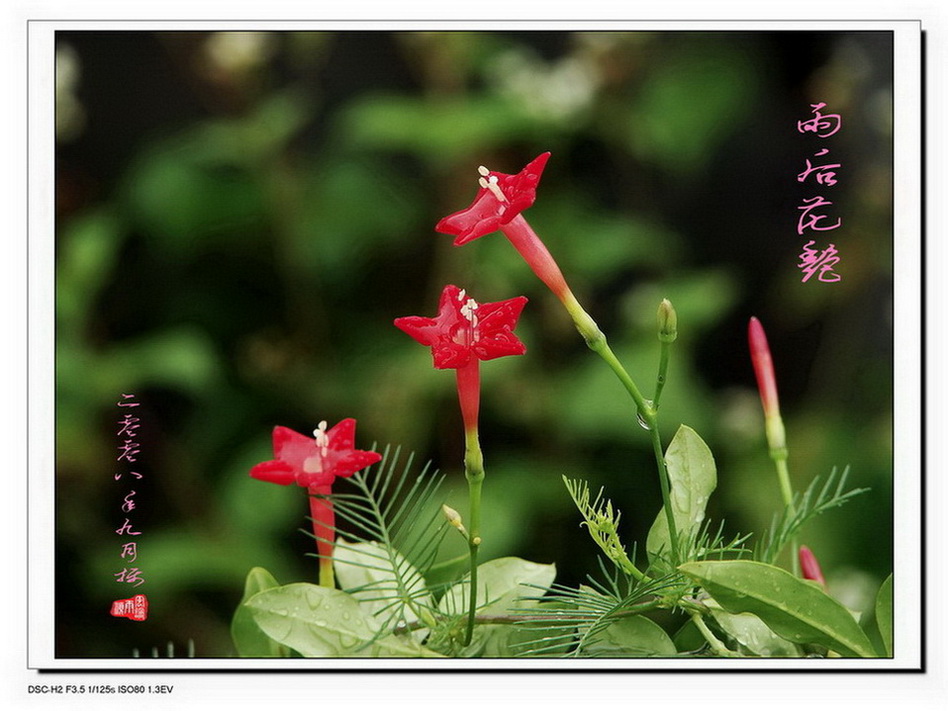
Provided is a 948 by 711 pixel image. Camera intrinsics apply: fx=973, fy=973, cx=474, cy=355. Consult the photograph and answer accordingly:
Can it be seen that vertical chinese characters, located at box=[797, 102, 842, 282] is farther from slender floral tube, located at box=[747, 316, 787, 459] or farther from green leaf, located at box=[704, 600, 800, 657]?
green leaf, located at box=[704, 600, 800, 657]

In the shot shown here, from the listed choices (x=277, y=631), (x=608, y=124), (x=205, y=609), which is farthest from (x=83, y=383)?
(x=608, y=124)

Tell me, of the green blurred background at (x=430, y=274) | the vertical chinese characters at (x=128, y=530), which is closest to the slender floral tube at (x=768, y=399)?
the green blurred background at (x=430, y=274)

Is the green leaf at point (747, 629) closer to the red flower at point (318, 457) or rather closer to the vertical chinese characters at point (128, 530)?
the red flower at point (318, 457)

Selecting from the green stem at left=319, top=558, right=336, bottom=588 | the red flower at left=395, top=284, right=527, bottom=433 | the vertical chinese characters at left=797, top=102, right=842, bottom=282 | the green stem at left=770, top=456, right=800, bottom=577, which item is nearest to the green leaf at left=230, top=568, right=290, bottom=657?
the green stem at left=319, top=558, right=336, bottom=588

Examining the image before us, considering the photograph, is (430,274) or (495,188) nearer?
(495,188)

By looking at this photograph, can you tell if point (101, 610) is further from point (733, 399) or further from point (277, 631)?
point (733, 399)

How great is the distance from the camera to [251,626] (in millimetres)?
486

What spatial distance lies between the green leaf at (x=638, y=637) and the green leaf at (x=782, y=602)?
4 cm

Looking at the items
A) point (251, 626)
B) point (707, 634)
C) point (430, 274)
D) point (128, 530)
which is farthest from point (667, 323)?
point (430, 274)

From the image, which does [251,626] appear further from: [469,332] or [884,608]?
[884,608]

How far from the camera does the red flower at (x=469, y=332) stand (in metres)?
0.42

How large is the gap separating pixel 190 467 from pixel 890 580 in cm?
59

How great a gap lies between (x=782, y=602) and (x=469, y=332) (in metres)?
0.17

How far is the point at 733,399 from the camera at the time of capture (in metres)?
0.86
